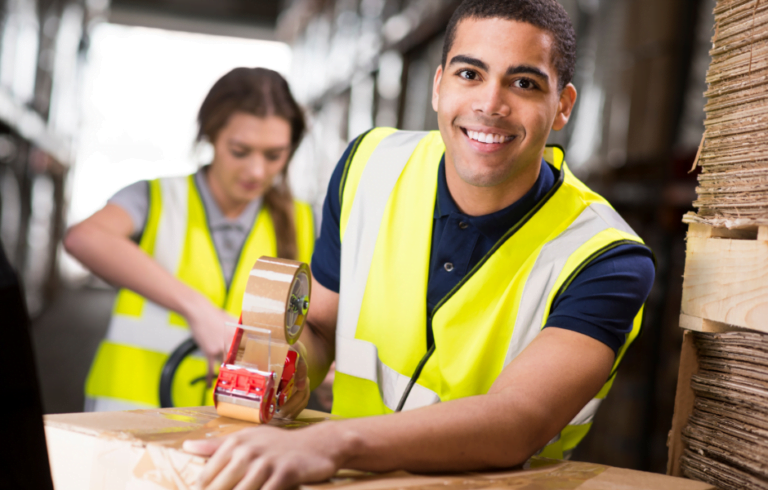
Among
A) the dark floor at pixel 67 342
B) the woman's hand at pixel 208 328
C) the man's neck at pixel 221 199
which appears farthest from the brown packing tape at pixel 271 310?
the dark floor at pixel 67 342

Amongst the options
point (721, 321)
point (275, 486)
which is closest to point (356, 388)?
point (275, 486)

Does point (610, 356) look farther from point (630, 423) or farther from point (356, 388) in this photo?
point (630, 423)

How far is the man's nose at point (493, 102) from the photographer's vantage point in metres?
1.62

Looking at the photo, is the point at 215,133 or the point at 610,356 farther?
the point at 215,133

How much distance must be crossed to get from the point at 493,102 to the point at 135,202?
171 centimetres

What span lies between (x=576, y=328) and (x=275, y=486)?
0.76 meters

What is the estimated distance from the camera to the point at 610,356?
1.48m

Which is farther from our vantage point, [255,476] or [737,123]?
[737,123]

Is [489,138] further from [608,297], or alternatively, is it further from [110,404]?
[110,404]

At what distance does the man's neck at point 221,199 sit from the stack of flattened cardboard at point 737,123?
198 centimetres

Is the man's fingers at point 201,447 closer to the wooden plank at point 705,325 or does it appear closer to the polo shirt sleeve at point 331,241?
the polo shirt sleeve at point 331,241

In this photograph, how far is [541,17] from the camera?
1.62 meters

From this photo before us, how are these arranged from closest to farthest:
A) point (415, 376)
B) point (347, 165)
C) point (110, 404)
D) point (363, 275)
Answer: point (415, 376) → point (363, 275) → point (347, 165) → point (110, 404)

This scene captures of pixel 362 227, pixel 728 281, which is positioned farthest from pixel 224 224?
pixel 728 281
